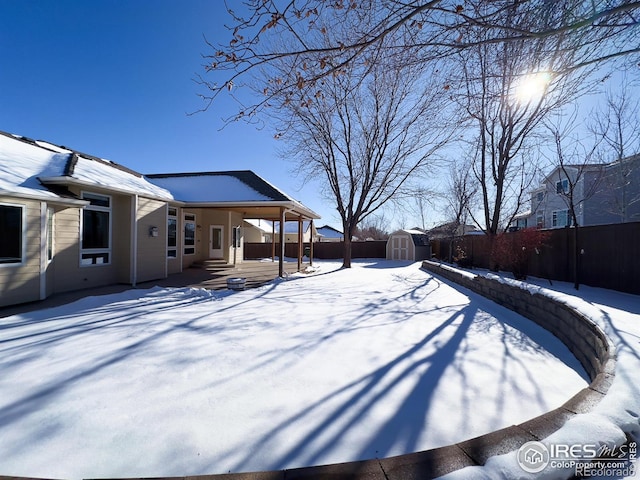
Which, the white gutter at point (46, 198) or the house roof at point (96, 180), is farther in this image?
the house roof at point (96, 180)

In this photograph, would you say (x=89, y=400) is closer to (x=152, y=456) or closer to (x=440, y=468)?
(x=152, y=456)

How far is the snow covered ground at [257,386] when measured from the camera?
2.03m

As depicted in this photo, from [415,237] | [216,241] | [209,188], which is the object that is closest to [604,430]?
[209,188]

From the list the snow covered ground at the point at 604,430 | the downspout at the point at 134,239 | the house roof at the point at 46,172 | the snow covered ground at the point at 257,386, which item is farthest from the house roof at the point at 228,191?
the snow covered ground at the point at 604,430

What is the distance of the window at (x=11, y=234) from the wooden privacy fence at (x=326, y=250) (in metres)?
20.4

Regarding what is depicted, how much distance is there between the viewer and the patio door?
45.8ft

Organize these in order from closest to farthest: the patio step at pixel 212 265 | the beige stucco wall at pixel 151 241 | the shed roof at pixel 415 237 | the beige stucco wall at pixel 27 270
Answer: the beige stucco wall at pixel 27 270, the beige stucco wall at pixel 151 241, the patio step at pixel 212 265, the shed roof at pixel 415 237

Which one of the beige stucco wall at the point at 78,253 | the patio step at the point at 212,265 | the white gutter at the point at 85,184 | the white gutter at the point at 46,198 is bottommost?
the patio step at the point at 212,265

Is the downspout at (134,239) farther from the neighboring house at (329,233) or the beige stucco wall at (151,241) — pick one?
the neighboring house at (329,233)

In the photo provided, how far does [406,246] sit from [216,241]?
56.6 feet

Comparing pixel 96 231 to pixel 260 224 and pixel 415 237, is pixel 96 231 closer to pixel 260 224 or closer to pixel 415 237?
pixel 260 224

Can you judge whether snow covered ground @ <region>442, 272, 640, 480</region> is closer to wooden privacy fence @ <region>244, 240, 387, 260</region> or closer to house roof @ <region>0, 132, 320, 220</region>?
house roof @ <region>0, 132, 320, 220</region>

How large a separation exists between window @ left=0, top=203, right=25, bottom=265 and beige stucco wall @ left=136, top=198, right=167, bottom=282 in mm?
2965

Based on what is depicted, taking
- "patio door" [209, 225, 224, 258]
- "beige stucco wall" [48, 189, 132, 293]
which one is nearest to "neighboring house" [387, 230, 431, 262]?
"patio door" [209, 225, 224, 258]
